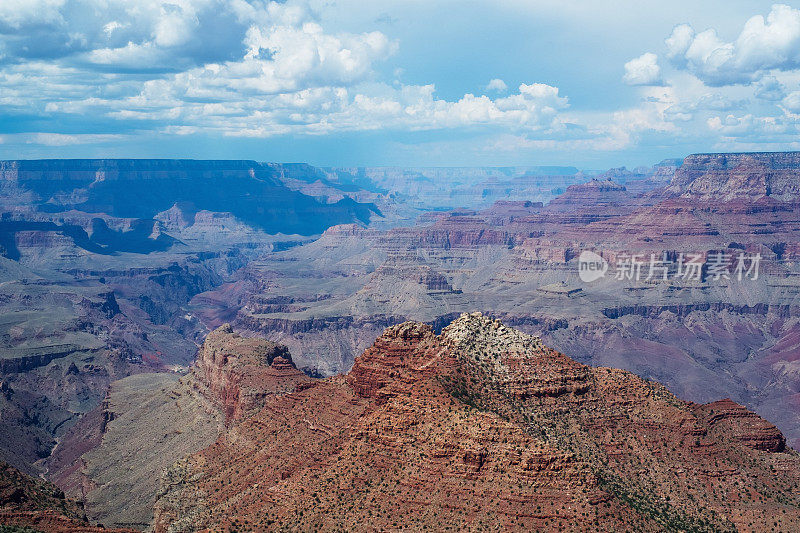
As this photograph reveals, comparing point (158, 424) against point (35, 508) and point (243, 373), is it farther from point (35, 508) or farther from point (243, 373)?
point (35, 508)

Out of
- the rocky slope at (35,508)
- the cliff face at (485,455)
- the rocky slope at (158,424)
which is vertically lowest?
the rocky slope at (158,424)

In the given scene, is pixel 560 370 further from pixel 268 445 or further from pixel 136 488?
pixel 136 488

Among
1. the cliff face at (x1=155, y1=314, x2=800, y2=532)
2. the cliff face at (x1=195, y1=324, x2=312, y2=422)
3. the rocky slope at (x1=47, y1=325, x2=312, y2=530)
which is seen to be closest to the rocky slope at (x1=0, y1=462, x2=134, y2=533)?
the cliff face at (x1=155, y1=314, x2=800, y2=532)

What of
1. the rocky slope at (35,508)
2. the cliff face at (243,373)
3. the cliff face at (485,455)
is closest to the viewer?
the cliff face at (485,455)

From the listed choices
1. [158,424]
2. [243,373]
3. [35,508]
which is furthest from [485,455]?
[158,424]

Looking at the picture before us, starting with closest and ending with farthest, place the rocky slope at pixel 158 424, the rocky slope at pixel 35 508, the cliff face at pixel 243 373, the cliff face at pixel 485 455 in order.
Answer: the cliff face at pixel 485 455 < the rocky slope at pixel 35 508 < the rocky slope at pixel 158 424 < the cliff face at pixel 243 373

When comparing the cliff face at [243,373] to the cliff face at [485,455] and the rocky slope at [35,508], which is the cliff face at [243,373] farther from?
the rocky slope at [35,508]

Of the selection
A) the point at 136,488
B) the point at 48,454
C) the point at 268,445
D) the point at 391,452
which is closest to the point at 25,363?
the point at 48,454

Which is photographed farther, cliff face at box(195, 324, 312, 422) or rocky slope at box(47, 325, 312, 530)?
cliff face at box(195, 324, 312, 422)

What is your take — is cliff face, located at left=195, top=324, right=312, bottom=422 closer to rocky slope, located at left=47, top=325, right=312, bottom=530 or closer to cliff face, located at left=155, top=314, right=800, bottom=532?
rocky slope, located at left=47, top=325, right=312, bottom=530

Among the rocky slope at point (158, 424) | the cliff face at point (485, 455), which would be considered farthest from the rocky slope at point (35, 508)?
the rocky slope at point (158, 424)

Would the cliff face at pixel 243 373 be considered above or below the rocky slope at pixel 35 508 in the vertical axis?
below
